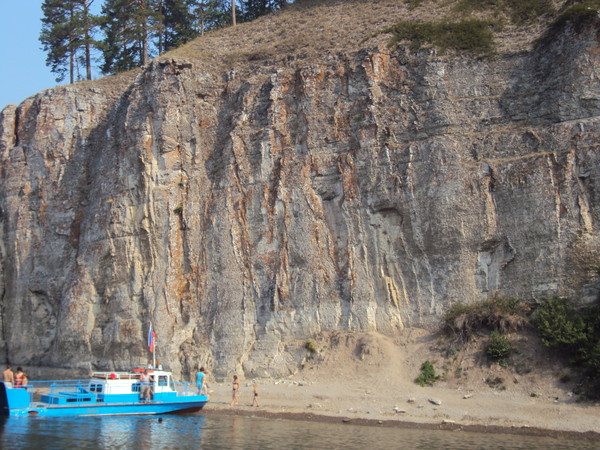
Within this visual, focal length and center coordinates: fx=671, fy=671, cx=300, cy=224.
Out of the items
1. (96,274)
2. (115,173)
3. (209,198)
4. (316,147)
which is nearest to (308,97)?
(316,147)

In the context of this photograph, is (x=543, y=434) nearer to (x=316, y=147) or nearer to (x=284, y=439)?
(x=284, y=439)

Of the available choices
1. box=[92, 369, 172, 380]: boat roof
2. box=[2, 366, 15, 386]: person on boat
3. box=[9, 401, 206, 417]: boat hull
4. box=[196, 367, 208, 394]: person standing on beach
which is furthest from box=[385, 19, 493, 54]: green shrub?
box=[2, 366, 15, 386]: person on boat

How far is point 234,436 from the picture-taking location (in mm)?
21125

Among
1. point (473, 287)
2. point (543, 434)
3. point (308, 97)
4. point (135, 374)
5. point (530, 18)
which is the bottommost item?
point (543, 434)

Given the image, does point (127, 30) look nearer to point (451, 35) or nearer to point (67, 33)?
point (67, 33)

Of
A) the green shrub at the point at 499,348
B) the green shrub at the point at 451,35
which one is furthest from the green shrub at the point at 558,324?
the green shrub at the point at 451,35

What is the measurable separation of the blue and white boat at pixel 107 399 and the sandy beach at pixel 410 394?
5.35 feet

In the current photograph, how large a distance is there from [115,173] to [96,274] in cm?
538

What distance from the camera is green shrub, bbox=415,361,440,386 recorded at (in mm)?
25719

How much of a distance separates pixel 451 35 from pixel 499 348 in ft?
54.8

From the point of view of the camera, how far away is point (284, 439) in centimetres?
2033

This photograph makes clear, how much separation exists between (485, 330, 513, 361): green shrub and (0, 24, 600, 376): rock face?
2.46 metres

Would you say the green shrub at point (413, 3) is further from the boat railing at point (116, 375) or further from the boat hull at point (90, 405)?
the boat railing at point (116, 375)

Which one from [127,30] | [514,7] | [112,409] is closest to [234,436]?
[112,409]
